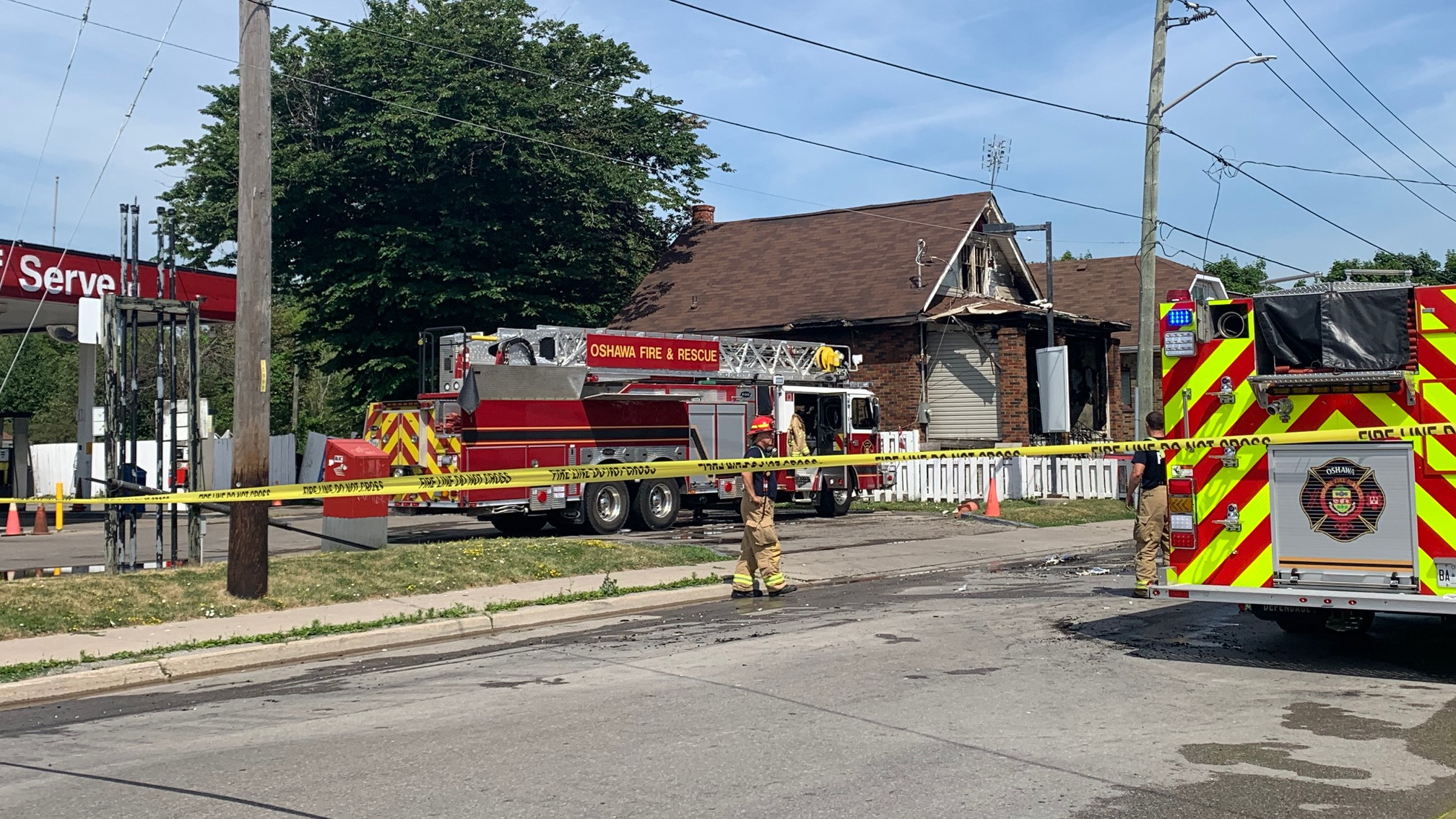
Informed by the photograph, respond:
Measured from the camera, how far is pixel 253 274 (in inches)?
467

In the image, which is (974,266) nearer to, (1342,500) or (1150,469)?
(1150,469)

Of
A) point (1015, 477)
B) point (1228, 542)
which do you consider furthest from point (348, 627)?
point (1015, 477)

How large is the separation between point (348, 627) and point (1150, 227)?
52.7 ft

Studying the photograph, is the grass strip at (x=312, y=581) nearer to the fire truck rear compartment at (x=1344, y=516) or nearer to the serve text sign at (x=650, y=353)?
the serve text sign at (x=650, y=353)

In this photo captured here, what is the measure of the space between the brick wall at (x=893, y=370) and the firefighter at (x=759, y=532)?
18758 mm

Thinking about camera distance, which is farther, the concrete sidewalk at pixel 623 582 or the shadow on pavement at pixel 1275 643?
the concrete sidewalk at pixel 623 582

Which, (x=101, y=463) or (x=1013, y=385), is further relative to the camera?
(x=101, y=463)

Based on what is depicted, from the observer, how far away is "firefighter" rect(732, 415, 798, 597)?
1320 centimetres

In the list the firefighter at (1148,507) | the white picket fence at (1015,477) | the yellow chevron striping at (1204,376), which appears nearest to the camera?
the yellow chevron striping at (1204,376)

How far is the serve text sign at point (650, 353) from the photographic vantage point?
21078 millimetres

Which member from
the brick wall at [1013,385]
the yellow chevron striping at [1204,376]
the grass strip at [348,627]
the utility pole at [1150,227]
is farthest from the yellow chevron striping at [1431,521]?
the brick wall at [1013,385]

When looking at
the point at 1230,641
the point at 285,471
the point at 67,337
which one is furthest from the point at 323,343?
the point at 1230,641

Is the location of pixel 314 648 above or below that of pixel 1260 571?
below

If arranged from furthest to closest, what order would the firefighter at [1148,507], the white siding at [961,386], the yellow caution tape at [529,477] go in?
the white siding at [961,386]
the firefighter at [1148,507]
the yellow caution tape at [529,477]
